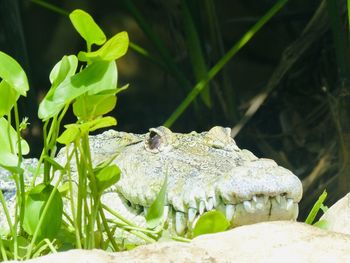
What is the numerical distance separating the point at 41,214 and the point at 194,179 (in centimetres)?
81

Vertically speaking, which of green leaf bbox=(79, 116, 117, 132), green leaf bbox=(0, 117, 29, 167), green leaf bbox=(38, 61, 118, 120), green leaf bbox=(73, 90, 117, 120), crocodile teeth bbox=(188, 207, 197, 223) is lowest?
crocodile teeth bbox=(188, 207, 197, 223)

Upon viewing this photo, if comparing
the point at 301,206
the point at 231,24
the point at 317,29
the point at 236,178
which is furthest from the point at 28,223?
the point at 231,24

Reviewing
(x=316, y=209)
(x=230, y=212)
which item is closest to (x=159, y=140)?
(x=230, y=212)

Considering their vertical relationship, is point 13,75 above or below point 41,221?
above

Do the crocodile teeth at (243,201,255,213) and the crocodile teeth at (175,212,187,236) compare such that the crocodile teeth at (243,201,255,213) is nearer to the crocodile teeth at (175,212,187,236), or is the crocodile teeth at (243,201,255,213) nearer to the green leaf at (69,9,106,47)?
the crocodile teeth at (175,212,187,236)

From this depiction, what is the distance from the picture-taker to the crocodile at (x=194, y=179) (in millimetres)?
2990

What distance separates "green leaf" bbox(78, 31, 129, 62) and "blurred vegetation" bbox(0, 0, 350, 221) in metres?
2.29

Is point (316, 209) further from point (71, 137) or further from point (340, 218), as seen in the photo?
point (71, 137)

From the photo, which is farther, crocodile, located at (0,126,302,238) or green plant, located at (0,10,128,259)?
crocodile, located at (0,126,302,238)

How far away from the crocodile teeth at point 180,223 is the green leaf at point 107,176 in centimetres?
53

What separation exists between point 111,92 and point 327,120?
3.91 meters

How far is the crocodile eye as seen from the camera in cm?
381

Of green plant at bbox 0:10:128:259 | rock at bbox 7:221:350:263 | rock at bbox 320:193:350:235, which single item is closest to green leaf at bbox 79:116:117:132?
green plant at bbox 0:10:128:259

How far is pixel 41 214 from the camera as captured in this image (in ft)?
8.84
